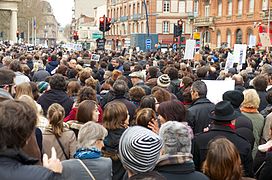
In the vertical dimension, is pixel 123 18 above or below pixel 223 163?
above

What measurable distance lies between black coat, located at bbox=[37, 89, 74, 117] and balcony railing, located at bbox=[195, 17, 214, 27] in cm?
5218

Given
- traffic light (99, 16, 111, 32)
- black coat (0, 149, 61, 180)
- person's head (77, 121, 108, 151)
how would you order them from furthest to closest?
traffic light (99, 16, 111, 32) → person's head (77, 121, 108, 151) → black coat (0, 149, 61, 180)

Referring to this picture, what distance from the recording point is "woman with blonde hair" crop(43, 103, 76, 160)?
17.7ft

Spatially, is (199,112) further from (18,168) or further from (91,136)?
(18,168)

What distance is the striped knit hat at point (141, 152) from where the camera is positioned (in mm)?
3564

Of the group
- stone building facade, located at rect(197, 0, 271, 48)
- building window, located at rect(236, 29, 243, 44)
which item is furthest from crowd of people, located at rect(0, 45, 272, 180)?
building window, located at rect(236, 29, 243, 44)

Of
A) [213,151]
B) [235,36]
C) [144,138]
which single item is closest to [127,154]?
[144,138]

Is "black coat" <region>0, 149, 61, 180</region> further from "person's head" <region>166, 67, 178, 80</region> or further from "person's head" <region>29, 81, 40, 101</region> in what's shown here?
"person's head" <region>166, 67, 178, 80</region>

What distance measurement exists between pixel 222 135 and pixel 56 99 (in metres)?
3.50

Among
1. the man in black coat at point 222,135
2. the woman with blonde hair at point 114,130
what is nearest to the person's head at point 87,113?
the woman with blonde hair at point 114,130

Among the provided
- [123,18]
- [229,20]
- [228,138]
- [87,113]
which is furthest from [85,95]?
[123,18]

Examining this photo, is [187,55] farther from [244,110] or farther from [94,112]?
[94,112]

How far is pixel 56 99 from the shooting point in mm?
7801

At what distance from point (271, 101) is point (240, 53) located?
7.70 m
